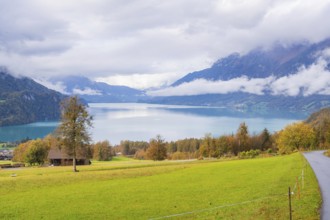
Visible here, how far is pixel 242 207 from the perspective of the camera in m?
23.6

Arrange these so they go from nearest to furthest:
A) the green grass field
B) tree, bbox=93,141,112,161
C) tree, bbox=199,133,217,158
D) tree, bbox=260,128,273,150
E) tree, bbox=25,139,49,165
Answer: the green grass field
tree, bbox=25,139,49,165
tree, bbox=199,133,217,158
tree, bbox=260,128,273,150
tree, bbox=93,141,112,161

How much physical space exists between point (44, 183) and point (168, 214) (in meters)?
20.6

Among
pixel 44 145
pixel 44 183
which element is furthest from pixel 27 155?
pixel 44 183

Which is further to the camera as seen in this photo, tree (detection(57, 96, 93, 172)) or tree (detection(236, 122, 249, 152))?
tree (detection(236, 122, 249, 152))

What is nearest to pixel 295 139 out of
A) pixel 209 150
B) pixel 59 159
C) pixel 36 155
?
pixel 209 150

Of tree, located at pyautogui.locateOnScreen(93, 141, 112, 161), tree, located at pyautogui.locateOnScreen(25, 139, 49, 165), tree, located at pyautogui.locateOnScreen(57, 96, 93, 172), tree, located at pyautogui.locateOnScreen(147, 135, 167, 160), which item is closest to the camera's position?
tree, located at pyautogui.locateOnScreen(57, 96, 93, 172)

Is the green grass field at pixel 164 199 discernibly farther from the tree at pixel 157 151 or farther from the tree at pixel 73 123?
the tree at pixel 157 151

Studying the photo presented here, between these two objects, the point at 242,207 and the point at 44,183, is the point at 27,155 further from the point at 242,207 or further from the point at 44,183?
the point at 242,207

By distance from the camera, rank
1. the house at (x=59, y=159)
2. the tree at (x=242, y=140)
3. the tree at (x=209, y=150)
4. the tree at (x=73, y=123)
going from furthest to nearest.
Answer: the tree at (x=242, y=140) → the tree at (x=209, y=150) → the house at (x=59, y=159) → the tree at (x=73, y=123)

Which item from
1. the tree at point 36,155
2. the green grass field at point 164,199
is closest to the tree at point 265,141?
the tree at point 36,155

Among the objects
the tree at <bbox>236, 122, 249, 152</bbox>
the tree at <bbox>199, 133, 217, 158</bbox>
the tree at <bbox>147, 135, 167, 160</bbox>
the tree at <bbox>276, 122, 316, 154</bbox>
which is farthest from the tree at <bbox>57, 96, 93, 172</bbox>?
the tree at <bbox>236, 122, 249, 152</bbox>

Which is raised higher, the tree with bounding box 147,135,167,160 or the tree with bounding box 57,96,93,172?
the tree with bounding box 57,96,93,172

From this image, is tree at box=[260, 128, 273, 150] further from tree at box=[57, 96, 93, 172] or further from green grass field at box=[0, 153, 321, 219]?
green grass field at box=[0, 153, 321, 219]

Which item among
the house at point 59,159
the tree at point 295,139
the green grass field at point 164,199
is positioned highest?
the tree at point 295,139
